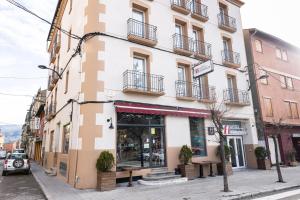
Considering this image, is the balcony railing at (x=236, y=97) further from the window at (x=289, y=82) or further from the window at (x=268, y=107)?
the window at (x=289, y=82)

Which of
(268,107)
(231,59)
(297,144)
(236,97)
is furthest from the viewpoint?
(297,144)

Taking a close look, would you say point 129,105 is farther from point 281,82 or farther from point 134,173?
point 281,82

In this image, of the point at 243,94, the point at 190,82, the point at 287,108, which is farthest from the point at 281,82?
the point at 190,82

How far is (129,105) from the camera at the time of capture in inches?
406

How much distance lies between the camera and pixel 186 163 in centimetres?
1106

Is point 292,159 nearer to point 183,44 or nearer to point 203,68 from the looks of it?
point 203,68

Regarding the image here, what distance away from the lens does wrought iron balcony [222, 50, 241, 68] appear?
15134 millimetres

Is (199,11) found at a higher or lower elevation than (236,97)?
higher

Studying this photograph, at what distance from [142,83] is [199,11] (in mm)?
7262

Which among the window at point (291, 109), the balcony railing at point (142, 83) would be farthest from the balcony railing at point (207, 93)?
the window at point (291, 109)

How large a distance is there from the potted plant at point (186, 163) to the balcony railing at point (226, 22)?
31.2 feet

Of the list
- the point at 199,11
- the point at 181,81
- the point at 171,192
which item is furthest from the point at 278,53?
the point at 171,192

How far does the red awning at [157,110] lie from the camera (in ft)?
33.2

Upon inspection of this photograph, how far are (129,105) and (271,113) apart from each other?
12.9 meters
